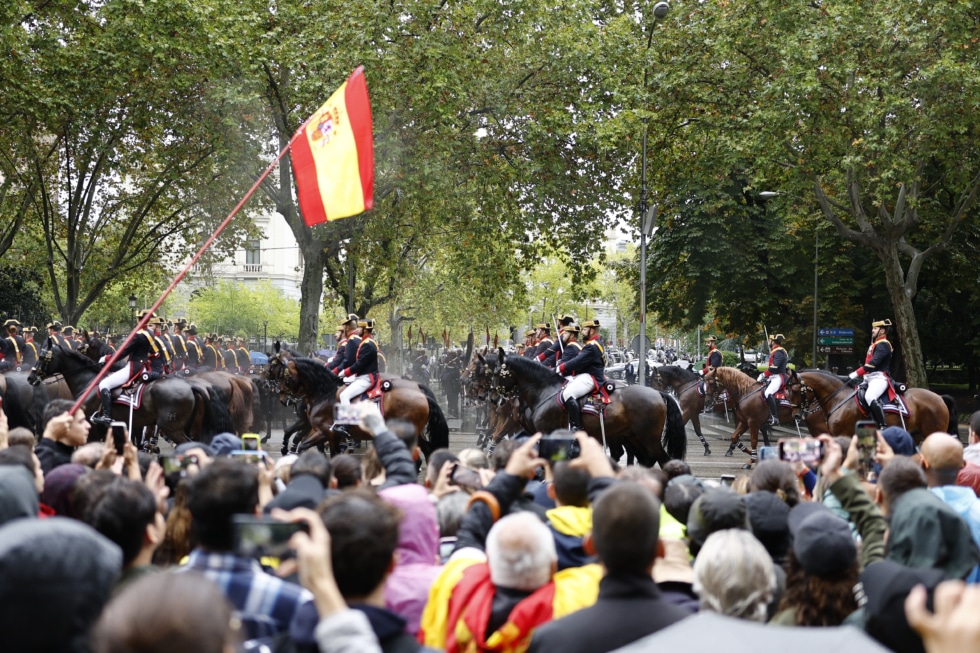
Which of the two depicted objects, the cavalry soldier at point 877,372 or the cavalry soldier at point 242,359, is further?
the cavalry soldier at point 242,359

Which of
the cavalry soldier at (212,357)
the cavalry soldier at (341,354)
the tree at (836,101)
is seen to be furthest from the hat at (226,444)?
the cavalry soldier at (212,357)

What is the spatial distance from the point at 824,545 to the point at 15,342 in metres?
20.9

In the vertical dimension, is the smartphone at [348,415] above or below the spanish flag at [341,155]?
below

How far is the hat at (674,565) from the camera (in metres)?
4.13

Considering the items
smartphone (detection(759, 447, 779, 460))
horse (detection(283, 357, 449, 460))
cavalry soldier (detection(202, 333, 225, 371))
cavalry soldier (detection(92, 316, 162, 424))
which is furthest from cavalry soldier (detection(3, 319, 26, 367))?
smartphone (detection(759, 447, 779, 460))

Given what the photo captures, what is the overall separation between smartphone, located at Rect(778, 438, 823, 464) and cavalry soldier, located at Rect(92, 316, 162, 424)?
13.1 metres

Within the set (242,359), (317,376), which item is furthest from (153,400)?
(242,359)

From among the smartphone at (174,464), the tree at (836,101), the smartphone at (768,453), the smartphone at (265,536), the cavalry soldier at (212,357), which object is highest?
the tree at (836,101)

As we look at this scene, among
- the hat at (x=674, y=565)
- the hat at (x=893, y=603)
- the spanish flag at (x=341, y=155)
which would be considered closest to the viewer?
the hat at (x=893, y=603)

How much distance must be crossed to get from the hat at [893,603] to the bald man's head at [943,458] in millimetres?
2063

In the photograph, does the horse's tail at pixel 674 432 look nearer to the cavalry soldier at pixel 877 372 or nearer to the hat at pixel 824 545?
the cavalry soldier at pixel 877 372

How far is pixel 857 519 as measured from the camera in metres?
4.43

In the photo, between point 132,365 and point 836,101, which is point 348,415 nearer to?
point 132,365

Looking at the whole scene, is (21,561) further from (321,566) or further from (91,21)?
(91,21)
